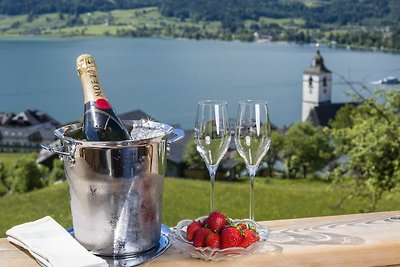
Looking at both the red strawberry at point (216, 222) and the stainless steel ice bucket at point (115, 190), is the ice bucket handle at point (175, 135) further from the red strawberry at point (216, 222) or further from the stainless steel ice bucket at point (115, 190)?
the red strawberry at point (216, 222)

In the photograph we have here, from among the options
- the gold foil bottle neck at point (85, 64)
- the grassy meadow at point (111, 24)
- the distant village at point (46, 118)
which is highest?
the gold foil bottle neck at point (85, 64)

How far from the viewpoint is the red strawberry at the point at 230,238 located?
1130 mm

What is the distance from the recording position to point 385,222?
4.56 feet

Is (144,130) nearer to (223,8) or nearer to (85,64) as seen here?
(85,64)

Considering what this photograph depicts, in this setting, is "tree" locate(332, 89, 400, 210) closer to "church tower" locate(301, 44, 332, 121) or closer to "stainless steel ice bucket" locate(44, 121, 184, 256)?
"stainless steel ice bucket" locate(44, 121, 184, 256)

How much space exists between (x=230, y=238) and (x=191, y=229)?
0.09m

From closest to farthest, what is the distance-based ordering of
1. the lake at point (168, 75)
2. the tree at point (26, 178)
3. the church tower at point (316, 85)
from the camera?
the tree at point (26, 178) → the lake at point (168, 75) → the church tower at point (316, 85)

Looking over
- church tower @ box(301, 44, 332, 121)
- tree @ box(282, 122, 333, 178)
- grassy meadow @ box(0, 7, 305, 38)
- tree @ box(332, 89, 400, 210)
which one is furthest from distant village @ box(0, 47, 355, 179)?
tree @ box(332, 89, 400, 210)

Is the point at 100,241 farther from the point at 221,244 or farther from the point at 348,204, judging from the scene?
the point at 348,204

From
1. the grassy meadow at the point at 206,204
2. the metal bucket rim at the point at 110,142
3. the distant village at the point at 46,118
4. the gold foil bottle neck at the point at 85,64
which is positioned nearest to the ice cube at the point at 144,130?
the metal bucket rim at the point at 110,142

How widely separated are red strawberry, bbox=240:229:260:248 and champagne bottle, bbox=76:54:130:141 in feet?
1.15

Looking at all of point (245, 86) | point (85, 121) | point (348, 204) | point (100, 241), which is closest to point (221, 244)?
point (100, 241)

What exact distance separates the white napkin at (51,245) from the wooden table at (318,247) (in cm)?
2

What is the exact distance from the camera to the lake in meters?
28.6
